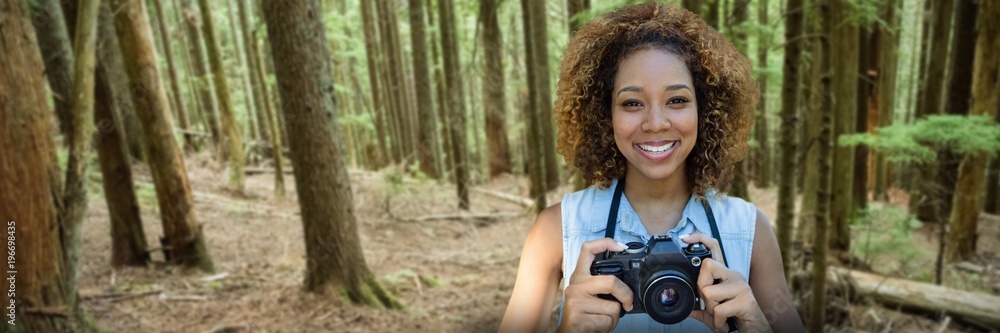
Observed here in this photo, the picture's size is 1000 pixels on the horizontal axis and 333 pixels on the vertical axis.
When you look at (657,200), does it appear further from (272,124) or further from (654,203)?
(272,124)

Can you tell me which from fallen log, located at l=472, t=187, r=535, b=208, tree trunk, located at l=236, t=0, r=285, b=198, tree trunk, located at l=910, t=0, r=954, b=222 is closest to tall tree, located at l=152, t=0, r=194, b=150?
tree trunk, located at l=236, t=0, r=285, b=198

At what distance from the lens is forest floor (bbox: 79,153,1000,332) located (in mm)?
4984

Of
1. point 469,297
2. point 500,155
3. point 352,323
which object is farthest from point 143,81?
point 500,155

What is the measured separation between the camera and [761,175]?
16.0 m

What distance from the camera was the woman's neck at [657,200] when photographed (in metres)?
1.32

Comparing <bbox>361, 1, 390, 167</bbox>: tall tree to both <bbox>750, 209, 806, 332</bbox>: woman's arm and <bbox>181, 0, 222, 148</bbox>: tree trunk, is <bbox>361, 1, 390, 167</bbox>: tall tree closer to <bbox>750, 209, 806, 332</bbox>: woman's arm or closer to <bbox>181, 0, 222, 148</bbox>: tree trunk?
<bbox>181, 0, 222, 148</bbox>: tree trunk

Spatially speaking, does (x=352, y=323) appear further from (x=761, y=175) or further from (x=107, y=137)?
(x=761, y=175)

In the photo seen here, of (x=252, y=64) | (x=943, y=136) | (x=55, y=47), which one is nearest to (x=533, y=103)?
(x=943, y=136)

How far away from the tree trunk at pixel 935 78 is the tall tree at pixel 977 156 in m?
1.19

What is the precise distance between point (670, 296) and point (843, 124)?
750 cm

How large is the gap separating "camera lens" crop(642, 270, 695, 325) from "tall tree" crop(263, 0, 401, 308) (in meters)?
4.20

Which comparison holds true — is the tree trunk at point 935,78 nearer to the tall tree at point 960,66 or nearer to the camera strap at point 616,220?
the tall tree at point 960,66

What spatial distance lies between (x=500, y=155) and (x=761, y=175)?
7662 mm

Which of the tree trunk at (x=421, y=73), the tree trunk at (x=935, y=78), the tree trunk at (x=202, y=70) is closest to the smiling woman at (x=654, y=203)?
the tree trunk at (x=421, y=73)
